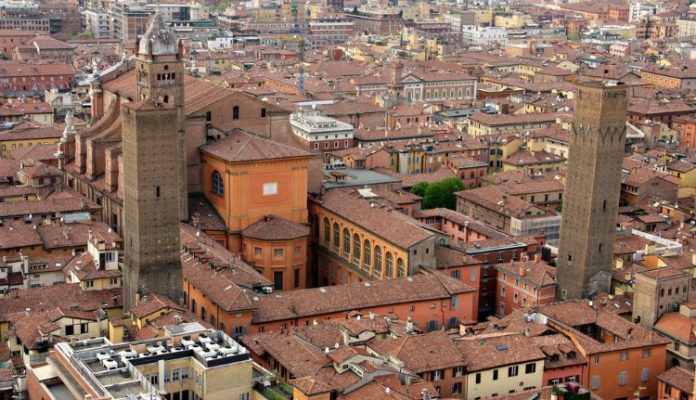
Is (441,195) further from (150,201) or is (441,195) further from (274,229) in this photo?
(150,201)

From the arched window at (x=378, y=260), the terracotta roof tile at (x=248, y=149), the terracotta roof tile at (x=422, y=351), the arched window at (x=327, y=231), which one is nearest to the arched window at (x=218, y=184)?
the terracotta roof tile at (x=248, y=149)

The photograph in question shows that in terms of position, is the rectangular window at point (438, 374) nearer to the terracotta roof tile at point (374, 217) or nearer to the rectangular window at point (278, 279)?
the terracotta roof tile at point (374, 217)

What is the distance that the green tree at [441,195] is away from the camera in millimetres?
83312

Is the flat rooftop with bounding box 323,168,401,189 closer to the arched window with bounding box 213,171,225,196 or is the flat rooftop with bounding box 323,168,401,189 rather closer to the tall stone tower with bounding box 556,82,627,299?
the arched window with bounding box 213,171,225,196

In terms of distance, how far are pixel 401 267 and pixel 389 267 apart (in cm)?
134

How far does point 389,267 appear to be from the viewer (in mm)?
63531

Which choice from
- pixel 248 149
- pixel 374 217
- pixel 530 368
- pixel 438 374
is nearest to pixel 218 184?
pixel 248 149

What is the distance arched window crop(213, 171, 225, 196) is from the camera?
227 ft

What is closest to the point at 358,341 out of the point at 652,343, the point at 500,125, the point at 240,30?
the point at 652,343

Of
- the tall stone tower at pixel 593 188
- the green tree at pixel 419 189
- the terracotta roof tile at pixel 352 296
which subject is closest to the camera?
the terracotta roof tile at pixel 352 296

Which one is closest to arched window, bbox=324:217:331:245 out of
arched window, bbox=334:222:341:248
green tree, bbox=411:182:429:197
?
arched window, bbox=334:222:341:248

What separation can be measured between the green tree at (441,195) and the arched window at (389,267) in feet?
64.4

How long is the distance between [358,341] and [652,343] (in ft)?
46.1

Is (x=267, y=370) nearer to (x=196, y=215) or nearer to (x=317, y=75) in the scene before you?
(x=196, y=215)
